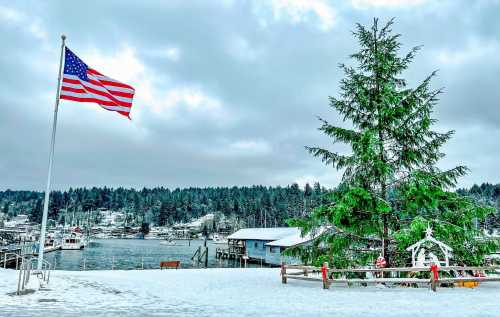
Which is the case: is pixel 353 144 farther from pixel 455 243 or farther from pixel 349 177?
pixel 455 243

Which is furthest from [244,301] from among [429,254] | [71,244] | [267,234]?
[71,244]

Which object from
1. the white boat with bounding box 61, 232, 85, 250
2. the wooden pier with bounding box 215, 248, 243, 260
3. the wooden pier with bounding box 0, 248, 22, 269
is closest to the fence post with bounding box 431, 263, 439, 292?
the wooden pier with bounding box 0, 248, 22, 269

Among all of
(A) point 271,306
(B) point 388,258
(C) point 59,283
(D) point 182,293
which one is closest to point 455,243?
(B) point 388,258

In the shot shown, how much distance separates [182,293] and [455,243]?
13.2m

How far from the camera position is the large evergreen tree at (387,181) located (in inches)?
780

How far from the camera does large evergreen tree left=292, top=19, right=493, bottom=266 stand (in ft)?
65.0

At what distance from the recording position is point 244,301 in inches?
544

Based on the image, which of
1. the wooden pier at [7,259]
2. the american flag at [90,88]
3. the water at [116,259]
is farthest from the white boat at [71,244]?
the american flag at [90,88]

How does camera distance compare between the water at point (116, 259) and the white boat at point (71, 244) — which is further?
the white boat at point (71, 244)

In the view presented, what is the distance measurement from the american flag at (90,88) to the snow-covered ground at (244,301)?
7.69 m

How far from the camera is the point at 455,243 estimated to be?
65.4 feet

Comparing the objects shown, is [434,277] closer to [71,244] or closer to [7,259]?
[7,259]

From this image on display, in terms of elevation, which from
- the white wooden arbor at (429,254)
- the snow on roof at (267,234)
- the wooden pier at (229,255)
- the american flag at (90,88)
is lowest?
the wooden pier at (229,255)

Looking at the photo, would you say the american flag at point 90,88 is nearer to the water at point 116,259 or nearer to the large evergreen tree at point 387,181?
the large evergreen tree at point 387,181
